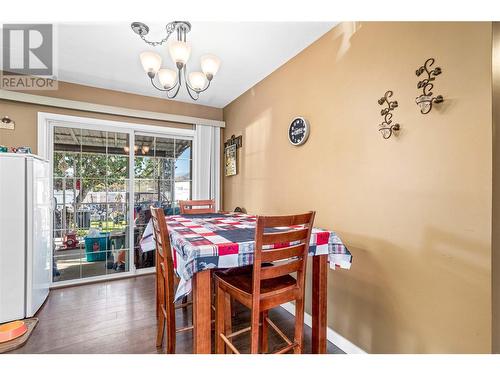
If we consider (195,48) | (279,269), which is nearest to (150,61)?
(195,48)

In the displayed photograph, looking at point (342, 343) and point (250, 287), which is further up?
point (250, 287)

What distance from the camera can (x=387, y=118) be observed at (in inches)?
61.8

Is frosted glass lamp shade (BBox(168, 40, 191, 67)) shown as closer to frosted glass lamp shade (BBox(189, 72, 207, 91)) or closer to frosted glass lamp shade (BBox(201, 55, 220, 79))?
frosted glass lamp shade (BBox(201, 55, 220, 79))

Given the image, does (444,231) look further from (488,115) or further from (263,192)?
(263,192)

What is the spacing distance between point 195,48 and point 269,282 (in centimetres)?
217

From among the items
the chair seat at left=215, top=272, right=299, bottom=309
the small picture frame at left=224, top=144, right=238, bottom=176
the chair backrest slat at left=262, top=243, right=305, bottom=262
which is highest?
the small picture frame at left=224, top=144, right=238, bottom=176

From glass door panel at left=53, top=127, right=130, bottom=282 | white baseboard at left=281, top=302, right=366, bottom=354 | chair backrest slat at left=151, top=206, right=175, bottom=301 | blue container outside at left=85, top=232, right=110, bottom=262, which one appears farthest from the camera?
blue container outside at left=85, top=232, right=110, bottom=262

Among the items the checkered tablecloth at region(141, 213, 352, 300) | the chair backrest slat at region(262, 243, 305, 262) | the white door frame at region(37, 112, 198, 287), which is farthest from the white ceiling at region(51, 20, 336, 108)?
the chair backrest slat at region(262, 243, 305, 262)

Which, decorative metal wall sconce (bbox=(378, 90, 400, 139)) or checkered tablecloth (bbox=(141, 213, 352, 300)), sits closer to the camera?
checkered tablecloth (bbox=(141, 213, 352, 300))

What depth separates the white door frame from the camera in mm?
2875

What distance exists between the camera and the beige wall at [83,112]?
8.99 feet

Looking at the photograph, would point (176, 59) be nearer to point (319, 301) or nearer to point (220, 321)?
point (220, 321)

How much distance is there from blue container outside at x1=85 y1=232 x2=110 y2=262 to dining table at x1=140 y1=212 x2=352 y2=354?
7.21ft

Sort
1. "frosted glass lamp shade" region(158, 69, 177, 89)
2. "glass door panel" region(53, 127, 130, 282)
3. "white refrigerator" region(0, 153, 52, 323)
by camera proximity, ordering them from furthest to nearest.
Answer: "glass door panel" region(53, 127, 130, 282) < "white refrigerator" region(0, 153, 52, 323) < "frosted glass lamp shade" region(158, 69, 177, 89)
